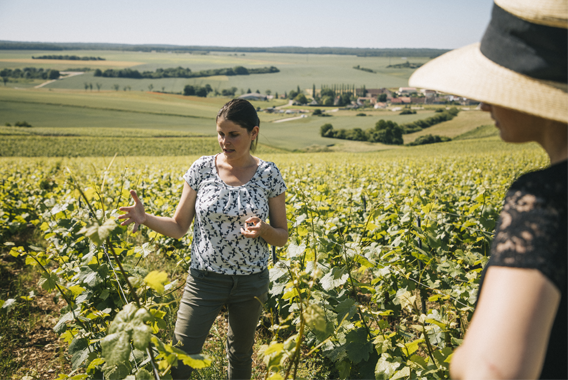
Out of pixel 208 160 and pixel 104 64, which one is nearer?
pixel 208 160

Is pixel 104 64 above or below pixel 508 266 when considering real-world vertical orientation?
above

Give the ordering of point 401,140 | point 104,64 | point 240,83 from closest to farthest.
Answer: point 401,140 → point 240,83 → point 104,64

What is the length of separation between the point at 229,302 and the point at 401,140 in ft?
193

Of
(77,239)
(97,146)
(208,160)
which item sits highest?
(208,160)

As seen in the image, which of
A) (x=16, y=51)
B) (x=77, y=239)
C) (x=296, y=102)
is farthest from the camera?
(x=16, y=51)

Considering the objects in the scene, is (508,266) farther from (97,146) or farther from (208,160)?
(97,146)

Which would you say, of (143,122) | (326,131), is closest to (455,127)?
(326,131)

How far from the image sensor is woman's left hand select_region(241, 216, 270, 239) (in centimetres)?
202

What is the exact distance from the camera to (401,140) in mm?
57312

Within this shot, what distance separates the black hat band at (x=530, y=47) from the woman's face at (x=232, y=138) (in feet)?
5.14

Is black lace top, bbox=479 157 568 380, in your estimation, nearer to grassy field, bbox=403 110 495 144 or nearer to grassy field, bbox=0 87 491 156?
grassy field, bbox=0 87 491 156

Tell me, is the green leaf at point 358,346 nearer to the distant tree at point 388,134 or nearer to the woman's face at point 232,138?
the woman's face at point 232,138

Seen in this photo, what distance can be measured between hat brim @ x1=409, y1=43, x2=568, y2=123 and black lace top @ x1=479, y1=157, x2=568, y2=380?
14 centimetres

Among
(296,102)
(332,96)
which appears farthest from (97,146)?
(332,96)
